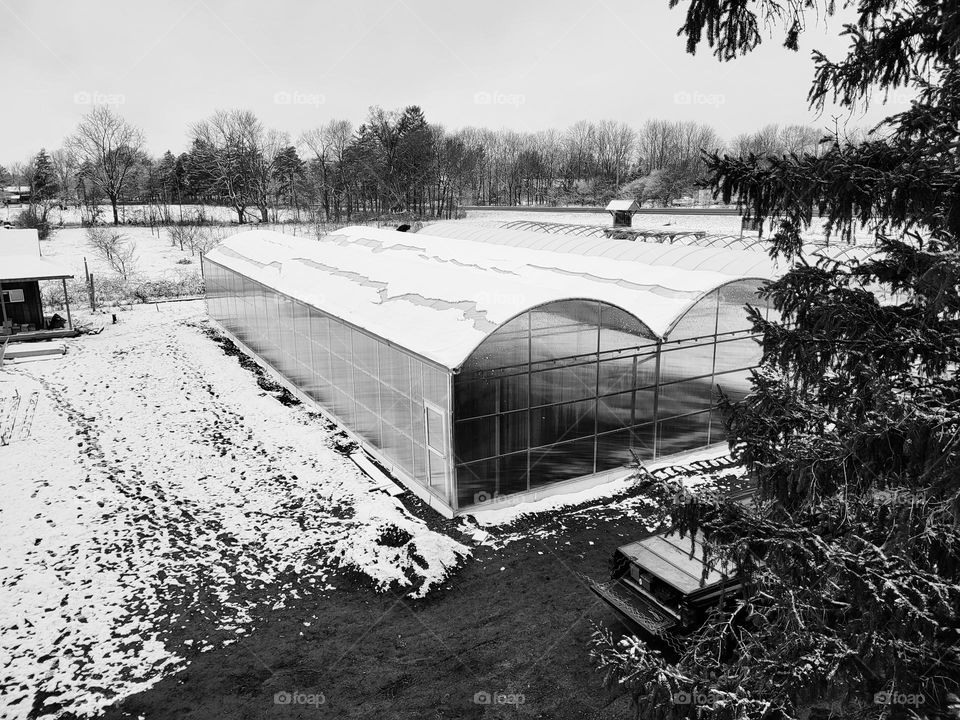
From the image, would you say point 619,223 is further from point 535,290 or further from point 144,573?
point 144,573

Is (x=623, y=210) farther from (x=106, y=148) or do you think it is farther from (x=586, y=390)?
(x=106, y=148)

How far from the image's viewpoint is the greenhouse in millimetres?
12930

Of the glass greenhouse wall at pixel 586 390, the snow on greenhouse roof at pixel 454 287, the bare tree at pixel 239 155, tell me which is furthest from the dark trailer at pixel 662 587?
the bare tree at pixel 239 155

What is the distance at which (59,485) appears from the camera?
45.5 feet

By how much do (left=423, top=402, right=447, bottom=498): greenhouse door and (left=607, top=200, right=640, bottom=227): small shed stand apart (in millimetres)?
29747

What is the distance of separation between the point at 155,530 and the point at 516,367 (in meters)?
7.20

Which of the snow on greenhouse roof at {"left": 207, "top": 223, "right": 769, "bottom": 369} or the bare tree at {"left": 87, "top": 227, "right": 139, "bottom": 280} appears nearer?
the snow on greenhouse roof at {"left": 207, "top": 223, "right": 769, "bottom": 369}

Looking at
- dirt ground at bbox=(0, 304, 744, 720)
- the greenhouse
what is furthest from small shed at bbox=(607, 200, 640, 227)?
dirt ground at bbox=(0, 304, 744, 720)

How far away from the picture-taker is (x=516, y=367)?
42.8ft

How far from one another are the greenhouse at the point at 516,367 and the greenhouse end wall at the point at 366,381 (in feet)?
0.15

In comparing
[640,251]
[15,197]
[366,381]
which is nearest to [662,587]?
[366,381]

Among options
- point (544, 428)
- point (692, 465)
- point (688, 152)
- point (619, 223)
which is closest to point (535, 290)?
point (544, 428)

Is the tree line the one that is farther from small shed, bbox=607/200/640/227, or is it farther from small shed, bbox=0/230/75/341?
small shed, bbox=0/230/75/341

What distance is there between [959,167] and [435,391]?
934 cm
